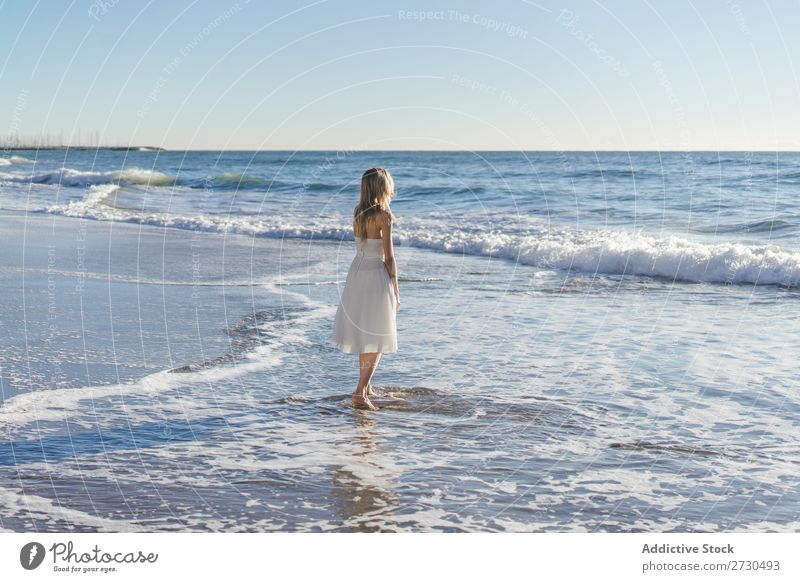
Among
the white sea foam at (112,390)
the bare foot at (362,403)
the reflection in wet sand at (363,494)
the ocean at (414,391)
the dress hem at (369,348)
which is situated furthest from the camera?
the dress hem at (369,348)

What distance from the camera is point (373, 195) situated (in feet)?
26.6

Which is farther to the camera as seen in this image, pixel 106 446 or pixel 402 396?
pixel 402 396

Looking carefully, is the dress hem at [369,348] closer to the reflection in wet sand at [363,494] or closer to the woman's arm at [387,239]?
the woman's arm at [387,239]

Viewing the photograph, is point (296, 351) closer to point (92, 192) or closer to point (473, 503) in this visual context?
point (473, 503)

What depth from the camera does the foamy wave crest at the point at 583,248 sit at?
18031mm

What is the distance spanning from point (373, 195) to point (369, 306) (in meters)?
1.07

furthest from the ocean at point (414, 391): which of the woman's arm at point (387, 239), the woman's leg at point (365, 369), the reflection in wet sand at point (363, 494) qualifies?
the woman's arm at point (387, 239)

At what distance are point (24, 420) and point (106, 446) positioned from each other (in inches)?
39.6

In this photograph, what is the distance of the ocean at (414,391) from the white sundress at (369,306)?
0.59 metres

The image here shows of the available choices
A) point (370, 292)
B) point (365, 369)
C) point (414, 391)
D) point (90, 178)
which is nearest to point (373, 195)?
point (370, 292)

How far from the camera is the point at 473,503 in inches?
226

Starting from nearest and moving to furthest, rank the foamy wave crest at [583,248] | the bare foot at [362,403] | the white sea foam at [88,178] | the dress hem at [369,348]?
the bare foot at [362,403], the dress hem at [369,348], the foamy wave crest at [583,248], the white sea foam at [88,178]

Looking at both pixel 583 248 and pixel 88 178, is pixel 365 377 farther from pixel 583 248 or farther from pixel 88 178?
pixel 88 178
